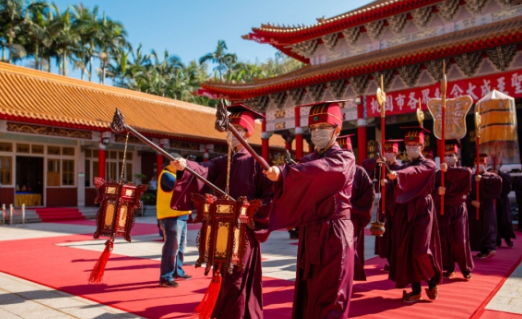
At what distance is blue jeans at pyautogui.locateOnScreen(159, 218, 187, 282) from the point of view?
16.2ft

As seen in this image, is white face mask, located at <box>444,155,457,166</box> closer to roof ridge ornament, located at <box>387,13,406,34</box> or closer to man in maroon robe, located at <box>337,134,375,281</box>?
man in maroon robe, located at <box>337,134,375,281</box>

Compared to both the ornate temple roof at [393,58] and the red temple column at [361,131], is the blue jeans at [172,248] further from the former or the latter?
the red temple column at [361,131]

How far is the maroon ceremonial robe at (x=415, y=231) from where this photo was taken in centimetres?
424

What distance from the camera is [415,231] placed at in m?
4.40

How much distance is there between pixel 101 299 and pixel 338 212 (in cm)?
283

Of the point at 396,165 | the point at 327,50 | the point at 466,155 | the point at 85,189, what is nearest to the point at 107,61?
the point at 85,189

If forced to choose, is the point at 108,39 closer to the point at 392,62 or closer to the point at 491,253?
the point at 392,62

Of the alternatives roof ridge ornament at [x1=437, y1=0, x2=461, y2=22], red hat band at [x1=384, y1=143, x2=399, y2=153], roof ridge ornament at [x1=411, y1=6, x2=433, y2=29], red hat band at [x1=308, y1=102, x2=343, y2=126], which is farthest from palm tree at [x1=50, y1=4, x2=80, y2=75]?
red hat band at [x1=308, y1=102, x2=343, y2=126]

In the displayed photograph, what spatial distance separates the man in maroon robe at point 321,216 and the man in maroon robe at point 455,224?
300cm

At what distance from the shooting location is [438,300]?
4383 millimetres

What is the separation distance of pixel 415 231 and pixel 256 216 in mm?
2012

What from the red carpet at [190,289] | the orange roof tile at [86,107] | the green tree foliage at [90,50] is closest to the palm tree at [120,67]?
the green tree foliage at [90,50]

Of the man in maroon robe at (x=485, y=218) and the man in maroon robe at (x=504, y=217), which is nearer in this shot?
the man in maroon robe at (x=485, y=218)

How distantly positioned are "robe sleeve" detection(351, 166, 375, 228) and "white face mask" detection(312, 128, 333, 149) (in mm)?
2073
